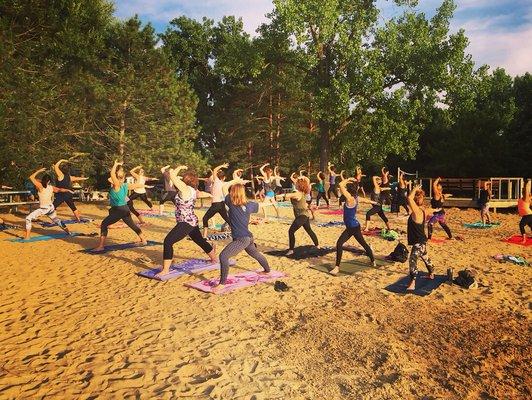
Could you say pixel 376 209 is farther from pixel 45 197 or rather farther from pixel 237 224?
pixel 45 197

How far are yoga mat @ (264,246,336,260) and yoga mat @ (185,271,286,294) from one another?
169cm

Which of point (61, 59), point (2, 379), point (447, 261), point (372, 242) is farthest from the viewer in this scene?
point (61, 59)

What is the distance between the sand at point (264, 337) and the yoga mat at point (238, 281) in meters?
0.19

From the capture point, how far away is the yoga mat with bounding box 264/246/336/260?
403 inches

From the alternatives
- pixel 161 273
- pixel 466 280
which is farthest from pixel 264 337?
pixel 466 280

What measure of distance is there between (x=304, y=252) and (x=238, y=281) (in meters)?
3.17

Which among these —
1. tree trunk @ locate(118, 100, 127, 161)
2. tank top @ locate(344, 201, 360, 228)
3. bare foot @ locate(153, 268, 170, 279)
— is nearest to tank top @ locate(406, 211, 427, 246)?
tank top @ locate(344, 201, 360, 228)

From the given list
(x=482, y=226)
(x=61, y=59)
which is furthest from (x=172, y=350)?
(x=61, y=59)

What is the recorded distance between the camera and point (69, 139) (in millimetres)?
20469

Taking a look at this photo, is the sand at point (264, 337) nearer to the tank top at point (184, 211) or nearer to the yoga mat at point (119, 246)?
→ the tank top at point (184, 211)

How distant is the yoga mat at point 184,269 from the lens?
8348 millimetres

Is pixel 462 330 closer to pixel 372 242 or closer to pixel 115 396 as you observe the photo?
pixel 115 396

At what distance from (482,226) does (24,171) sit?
1983 cm

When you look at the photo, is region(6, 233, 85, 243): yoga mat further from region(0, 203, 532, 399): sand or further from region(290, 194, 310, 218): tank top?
region(290, 194, 310, 218): tank top
